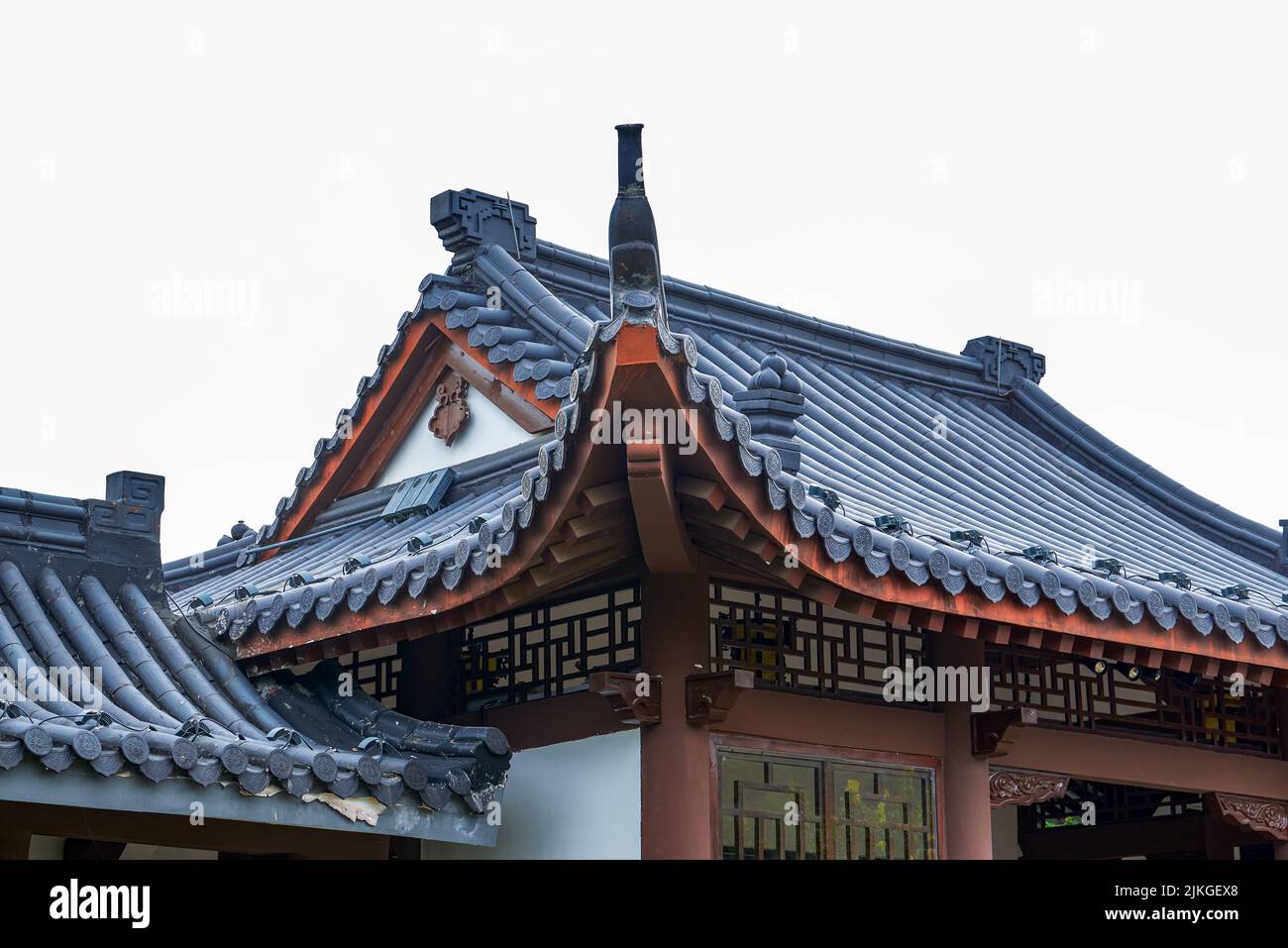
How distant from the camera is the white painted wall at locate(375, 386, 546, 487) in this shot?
10.8 meters

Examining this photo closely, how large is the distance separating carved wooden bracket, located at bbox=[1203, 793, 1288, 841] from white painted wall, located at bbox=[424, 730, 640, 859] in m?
3.74

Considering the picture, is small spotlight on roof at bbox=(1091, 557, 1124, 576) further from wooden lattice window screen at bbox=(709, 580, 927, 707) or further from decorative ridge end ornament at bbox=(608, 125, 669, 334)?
decorative ridge end ornament at bbox=(608, 125, 669, 334)

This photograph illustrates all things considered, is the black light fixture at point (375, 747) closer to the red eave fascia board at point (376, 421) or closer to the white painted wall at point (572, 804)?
the white painted wall at point (572, 804)

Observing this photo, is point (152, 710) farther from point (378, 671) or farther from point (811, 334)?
point (811, 334)

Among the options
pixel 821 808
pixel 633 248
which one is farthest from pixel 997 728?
pixel 633 248

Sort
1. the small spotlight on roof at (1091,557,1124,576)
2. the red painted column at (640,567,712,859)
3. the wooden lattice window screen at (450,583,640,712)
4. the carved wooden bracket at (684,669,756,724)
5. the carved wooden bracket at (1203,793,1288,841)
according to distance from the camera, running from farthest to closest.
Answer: the carved wooden bracket at (1203,793,1288,841), the small spotlight on roof at (1091,557,1124,576), the wooden lattice window screen at (450,583,640,712), the red painted column at (640,567,712,859), the carved wooden bracket at (684,669,756,724)

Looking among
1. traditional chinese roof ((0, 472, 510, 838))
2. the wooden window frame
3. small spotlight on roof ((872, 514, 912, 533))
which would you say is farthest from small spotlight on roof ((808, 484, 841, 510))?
traditional chinese roof ((0, 472, 510, 838))

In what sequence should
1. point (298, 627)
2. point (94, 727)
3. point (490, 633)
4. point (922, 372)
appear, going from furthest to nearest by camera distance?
1. point (922, 372)
2. point (490, 633)
3. point (298, 627)
4. point (94, 727)

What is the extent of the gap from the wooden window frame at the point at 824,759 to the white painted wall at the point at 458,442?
7.61 feet

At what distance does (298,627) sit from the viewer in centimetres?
928

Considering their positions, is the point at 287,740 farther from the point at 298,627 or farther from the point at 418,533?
the point at 418,533
